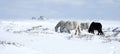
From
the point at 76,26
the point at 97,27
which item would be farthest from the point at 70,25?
the point at 97,27

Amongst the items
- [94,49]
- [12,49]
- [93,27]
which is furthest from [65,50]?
[93,27]

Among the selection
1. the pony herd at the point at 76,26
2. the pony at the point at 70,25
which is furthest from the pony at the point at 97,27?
the pony at the point at 70,25

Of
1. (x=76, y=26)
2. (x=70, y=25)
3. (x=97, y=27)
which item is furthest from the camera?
(x=70, y=25)

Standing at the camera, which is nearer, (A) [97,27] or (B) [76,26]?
(A) [97,27]

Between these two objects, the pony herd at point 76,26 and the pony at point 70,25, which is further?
the pony at point 70,25

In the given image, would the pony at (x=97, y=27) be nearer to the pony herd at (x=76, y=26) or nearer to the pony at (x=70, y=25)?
the pony herd at (x=76, y=26)

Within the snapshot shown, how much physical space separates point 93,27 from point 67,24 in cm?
313

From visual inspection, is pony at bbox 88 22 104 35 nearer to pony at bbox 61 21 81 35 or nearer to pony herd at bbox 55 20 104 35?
pony herd at bbox 55 20 104 35

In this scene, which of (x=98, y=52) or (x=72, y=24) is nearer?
(x=98, y=52)

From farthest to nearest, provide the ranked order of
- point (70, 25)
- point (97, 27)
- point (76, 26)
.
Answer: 1. point (70, 25)
2. point (76, 26)
3. point (97, 27)

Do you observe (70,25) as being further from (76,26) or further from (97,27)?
(97,27)

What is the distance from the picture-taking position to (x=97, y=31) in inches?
1208

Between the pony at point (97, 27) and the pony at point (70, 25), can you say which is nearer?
the pony at point (97, 27)

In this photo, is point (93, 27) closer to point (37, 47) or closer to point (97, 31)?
point (97, 31)
